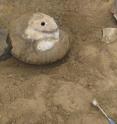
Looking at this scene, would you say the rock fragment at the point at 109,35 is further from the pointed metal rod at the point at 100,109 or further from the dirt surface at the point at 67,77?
the pointed metal rod at the point at 100,109

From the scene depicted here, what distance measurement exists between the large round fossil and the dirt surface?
15 centimetres

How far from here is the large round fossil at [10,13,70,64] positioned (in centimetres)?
366

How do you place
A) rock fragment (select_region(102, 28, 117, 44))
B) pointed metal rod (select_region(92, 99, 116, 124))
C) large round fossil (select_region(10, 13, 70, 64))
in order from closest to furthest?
pointed metal rod (select_region(92, 99, 116, 124)), large round fossil (select_region(10, 13, 70, 64)), rock fragment (select_region(102, 28, 117, 44))

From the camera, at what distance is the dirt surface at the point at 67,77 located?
11.1 ft

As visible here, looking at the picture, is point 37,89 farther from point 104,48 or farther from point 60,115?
point 104,48

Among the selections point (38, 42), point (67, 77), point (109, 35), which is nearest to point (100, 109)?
point (67, 77)

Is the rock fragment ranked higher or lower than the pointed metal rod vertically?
higher

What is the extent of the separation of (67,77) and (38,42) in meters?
0.45

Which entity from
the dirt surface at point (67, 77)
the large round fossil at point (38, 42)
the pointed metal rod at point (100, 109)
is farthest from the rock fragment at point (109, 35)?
the pointed metal rod at point (100, 109)

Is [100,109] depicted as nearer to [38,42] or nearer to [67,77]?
[67,77]

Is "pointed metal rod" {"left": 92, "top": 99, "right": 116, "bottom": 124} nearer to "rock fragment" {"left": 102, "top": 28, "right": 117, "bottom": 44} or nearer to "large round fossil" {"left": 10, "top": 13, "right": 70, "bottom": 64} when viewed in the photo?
"large round fossil" {"left": 10, "top": 13, "right": 70, "bottom": 64}

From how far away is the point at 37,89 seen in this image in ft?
11.7

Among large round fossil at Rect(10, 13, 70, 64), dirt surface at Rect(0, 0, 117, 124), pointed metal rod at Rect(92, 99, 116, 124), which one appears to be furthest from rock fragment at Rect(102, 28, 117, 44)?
pointed metal rod at Rect(92, 99, 116, 124)

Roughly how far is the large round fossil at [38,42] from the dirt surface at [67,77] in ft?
0.48
